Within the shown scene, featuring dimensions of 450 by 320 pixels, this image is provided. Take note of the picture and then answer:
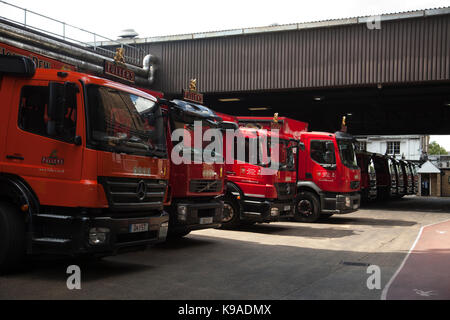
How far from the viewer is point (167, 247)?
1065 cm

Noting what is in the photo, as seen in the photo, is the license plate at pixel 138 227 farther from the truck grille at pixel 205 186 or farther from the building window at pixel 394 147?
the building window at pixel 394 147

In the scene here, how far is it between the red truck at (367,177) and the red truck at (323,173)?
388 inches

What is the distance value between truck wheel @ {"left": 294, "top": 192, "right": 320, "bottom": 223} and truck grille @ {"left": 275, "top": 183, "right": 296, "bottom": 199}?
1.96 m

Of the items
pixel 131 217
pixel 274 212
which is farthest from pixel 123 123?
pixel 274 212

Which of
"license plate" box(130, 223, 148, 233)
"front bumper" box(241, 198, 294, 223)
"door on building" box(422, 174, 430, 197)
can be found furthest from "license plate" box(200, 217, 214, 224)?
"door on building" box(422, 174, 430, 197)

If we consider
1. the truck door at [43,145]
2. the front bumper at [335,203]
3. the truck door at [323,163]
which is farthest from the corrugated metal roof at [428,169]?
the truck door at [43,145]

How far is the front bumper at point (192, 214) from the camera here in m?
9.64

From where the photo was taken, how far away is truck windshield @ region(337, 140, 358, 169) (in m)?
16.6

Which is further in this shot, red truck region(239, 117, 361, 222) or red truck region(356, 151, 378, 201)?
red truck region(356, 151, 378, 201)

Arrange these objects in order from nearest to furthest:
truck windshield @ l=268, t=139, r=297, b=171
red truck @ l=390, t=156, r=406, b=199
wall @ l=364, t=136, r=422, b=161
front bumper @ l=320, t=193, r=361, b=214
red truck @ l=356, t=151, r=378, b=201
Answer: truck windshield @ l=268, t=139, r=297, b=171, front bumper @ l=320, t=193, r=361, b=214, red truck @ l=356, t=151, r=378, b=201, red truck @ l=390, t=156, r=406, b=199, wall @ l=364, t=136, r=422, b=161

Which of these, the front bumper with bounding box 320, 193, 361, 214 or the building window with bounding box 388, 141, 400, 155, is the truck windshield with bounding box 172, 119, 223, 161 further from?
the building window with bounding box 388, 141, 400, 155
